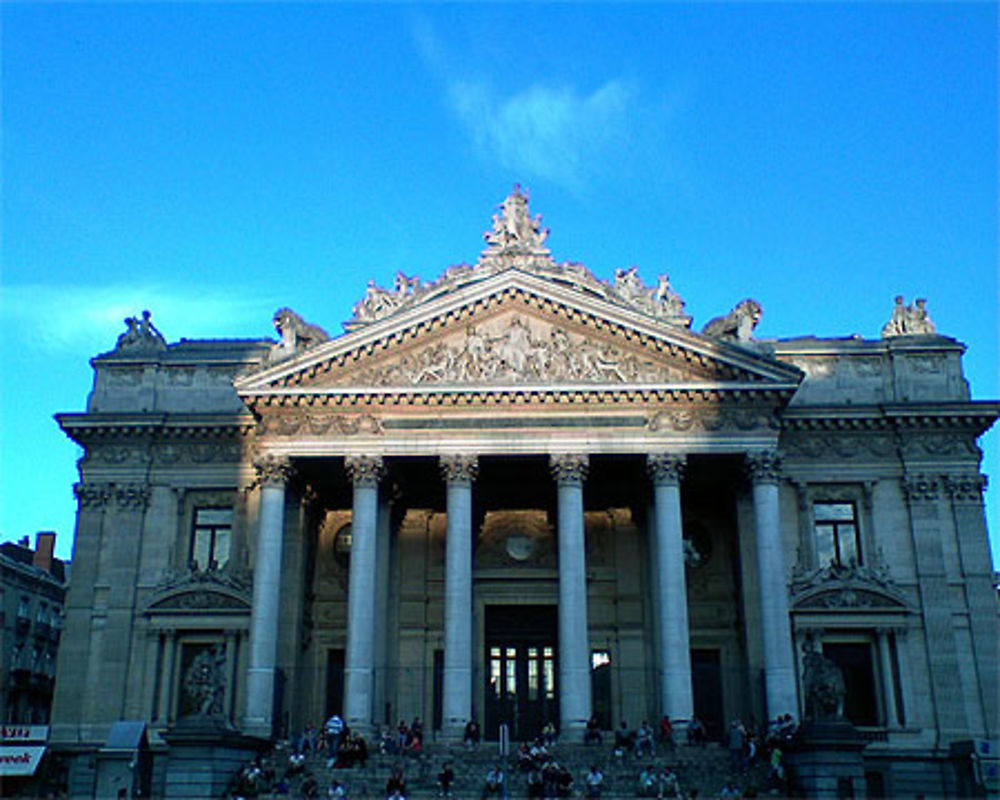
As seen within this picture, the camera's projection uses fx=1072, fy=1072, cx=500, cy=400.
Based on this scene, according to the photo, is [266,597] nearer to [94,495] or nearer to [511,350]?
[94,495]

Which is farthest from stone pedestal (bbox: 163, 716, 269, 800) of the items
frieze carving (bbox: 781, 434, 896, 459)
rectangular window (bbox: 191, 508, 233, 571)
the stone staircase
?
frieze carving (bbox: 781, 434, 896, 459)

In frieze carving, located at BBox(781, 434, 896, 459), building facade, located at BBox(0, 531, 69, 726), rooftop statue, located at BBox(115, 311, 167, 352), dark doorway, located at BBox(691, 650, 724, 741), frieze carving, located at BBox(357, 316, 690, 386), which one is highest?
rooftop statue, located at BBox(115, 311, 167, 352)

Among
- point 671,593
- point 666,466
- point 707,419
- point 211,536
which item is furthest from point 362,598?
point 707,419

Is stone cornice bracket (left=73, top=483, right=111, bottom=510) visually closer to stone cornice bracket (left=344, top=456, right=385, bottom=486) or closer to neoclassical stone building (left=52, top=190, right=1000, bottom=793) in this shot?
neoclassical stone building (left=52, top=190, right=1000, bottom=793)

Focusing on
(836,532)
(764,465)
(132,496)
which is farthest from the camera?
(132,496)

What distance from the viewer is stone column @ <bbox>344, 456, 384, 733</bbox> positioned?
1328 inches

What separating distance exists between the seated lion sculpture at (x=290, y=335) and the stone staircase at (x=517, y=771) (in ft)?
46.1

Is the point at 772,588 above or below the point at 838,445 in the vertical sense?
below

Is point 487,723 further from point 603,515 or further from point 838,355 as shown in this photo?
point 838,355

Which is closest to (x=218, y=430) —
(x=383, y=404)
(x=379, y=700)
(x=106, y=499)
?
(x=106, y=499)

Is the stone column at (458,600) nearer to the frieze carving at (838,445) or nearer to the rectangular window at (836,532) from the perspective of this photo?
the frieze carving at (838,445)

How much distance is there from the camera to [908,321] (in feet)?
136

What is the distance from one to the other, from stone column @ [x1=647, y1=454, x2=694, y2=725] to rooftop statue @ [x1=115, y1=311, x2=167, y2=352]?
811 inches

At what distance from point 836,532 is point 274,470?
20.2 metres
